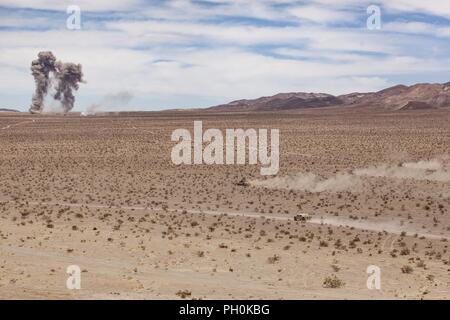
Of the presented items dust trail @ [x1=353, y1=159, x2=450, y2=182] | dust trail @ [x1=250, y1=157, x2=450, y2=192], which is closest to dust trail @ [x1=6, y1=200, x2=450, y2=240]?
dust trail @ [x1=250, y1=157, x2=450, y2=192]

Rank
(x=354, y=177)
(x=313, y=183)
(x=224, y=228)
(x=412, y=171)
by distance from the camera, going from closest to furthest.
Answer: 1. (x=224, y=228)
2. (x=313, y=183)
3. (x=354, y=177)
4. (x=412, y=171)

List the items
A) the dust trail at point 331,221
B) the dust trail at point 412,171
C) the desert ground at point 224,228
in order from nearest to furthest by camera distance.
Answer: the desert ground at point 224,228 < the dust trail at point 331,221 < the dust trail at point 412,171

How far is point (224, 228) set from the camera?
27297 mm

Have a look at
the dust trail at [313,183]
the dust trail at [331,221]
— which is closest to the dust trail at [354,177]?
the dust trail at [313,183]

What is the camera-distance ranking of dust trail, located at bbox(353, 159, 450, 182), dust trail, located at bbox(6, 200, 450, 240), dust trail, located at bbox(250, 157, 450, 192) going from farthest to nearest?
1. dust trail, located at bbox(353, 159, 450, 182)
2. dust trail, located at bbox(250, 157, 450, 192)
3. dust trail, located at bbox(6, 200, 450, 240)

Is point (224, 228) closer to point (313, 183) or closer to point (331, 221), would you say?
point (331, 221)

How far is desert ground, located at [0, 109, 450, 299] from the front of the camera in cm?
1782

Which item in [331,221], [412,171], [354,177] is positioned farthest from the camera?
[412,171]

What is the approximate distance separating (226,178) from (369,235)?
61.4 feet

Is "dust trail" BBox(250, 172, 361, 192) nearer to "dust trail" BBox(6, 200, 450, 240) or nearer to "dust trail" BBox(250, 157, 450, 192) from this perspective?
"dust trail" BBox(250, 157, 450, 192)

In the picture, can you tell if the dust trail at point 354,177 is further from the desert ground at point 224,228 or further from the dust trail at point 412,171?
the desert ground at point 224,228

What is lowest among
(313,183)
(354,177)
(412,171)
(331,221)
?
(331,221)

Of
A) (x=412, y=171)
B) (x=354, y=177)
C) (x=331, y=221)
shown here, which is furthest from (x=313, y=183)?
(x=331, y=221)

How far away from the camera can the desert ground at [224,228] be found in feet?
58.5
